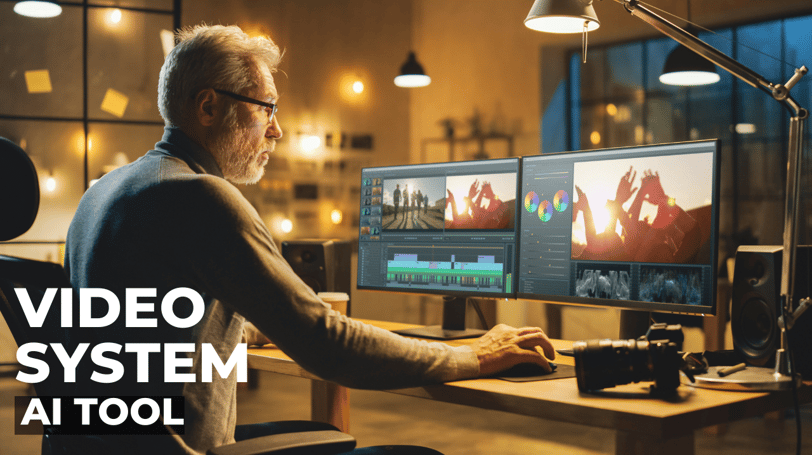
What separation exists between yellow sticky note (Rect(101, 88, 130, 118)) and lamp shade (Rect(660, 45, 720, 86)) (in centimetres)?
392

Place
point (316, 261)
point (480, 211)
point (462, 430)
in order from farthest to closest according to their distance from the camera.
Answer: point (462, 430) < point (316, 261) < point (480, 211)

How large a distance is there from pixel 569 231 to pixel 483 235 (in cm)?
26

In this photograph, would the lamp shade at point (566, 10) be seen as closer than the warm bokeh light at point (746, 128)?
Yes

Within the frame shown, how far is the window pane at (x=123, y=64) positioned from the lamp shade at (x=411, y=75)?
215 cm

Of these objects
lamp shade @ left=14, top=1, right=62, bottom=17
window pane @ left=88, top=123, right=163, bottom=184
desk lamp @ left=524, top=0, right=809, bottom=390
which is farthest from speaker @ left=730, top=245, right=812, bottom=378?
lamp shade @ left=14, top=1, right=62, bottom=17

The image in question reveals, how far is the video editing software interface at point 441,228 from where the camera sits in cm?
185

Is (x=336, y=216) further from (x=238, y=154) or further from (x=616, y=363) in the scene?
(x=616, y=363)

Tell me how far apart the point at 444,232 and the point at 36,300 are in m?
1.14

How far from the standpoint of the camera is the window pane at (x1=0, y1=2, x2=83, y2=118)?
507 cm

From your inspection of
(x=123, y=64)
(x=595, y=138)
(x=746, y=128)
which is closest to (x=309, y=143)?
(x=123, y=64)

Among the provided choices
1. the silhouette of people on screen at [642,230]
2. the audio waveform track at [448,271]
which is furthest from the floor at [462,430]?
the silhouette of people on screen at [642,230]

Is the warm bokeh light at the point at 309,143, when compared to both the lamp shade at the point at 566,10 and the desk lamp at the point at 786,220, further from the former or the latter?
the desk lamp at the point at 786,220

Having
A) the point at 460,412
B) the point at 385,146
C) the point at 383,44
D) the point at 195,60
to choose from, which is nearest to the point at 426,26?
the point at 383,44

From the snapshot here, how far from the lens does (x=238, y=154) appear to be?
1432 mm
